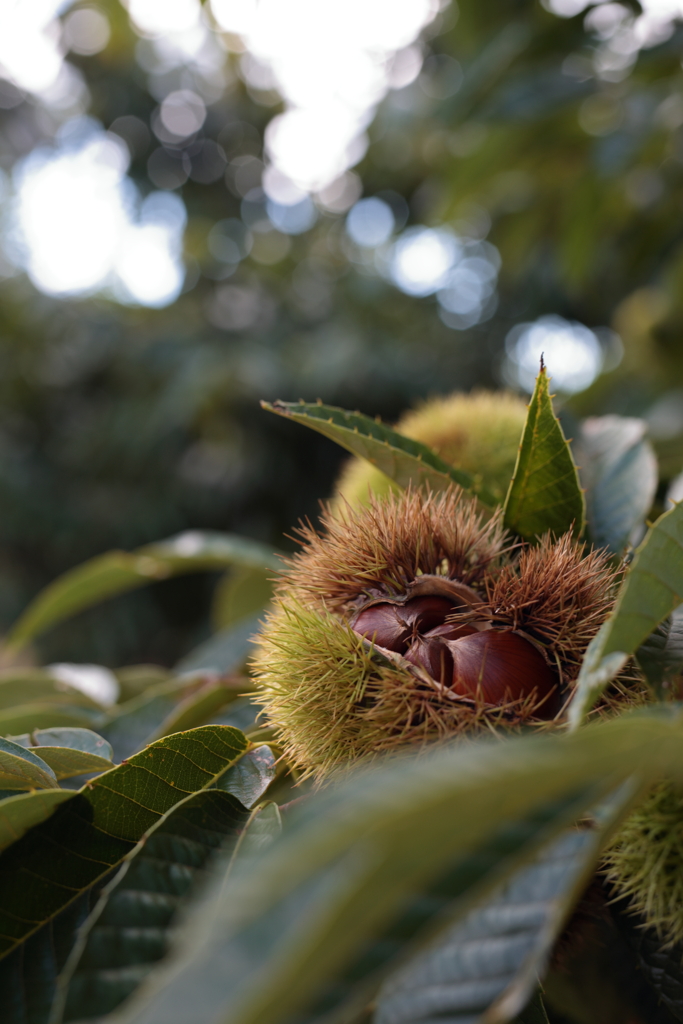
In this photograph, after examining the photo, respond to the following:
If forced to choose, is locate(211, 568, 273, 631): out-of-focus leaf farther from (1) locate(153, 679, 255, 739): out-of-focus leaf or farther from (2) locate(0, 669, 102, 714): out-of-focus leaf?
(1) locate(153, 679, 255, 739): out-of-focus leaf

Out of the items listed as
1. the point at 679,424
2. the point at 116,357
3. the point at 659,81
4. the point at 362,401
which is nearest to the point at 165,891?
the point at 679,424

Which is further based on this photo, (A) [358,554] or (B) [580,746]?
(A) [358,554]

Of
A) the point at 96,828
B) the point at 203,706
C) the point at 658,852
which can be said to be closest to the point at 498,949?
the point at 658,852

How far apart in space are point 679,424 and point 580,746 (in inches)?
50.0

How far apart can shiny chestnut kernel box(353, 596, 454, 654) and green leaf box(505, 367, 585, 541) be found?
8cm

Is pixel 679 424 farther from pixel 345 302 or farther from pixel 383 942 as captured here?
pixel 345 302

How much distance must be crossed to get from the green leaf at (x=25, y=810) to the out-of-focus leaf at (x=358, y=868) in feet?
0.53

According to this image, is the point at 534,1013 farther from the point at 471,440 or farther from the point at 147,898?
the point at 471,440

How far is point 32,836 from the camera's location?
1.11 feet

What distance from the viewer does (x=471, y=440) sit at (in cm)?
60

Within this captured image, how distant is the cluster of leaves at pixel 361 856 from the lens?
→ 0.16 metres

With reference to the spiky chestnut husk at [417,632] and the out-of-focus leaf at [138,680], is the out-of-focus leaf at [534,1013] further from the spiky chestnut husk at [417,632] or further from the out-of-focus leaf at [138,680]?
the out-of-focus leaf at [138,680]

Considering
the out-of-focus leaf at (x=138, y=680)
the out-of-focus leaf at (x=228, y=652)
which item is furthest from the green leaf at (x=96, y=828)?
the out-of-focus leaf at (x=138, y=680)

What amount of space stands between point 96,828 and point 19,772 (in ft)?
0.20
